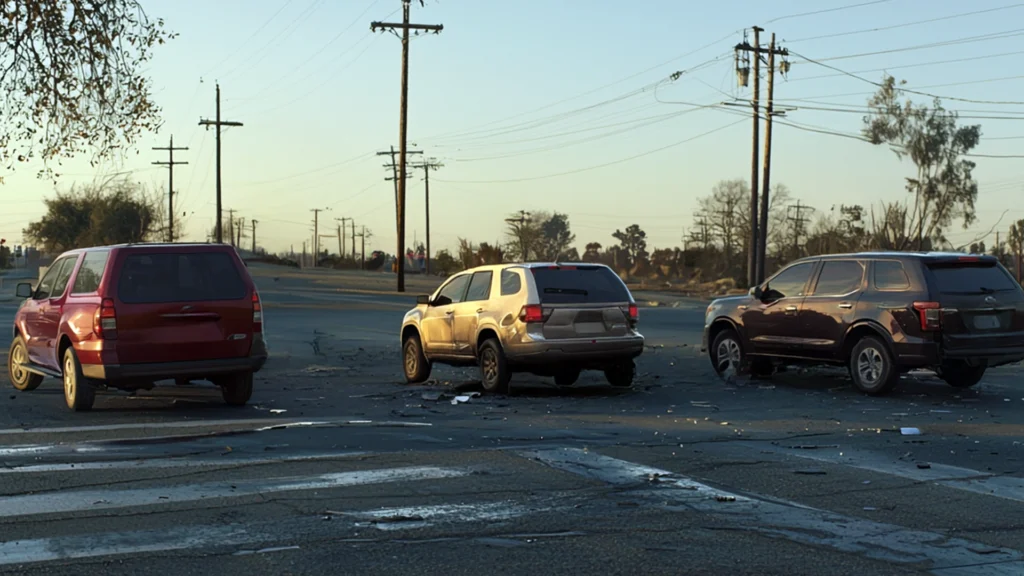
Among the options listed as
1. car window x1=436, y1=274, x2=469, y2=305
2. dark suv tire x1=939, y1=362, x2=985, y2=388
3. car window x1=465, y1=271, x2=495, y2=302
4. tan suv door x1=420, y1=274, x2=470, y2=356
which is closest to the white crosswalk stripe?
A: car window x1=465, y1=271, x2=495, y2=302

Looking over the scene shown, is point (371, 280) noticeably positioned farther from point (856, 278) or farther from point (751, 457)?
point (751, 457)

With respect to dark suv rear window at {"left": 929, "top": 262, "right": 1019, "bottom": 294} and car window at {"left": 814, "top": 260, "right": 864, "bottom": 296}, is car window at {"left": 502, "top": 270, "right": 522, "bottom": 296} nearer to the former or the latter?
car window at {"left": 814, "top": 260, "right": 864, "bottom": 296}

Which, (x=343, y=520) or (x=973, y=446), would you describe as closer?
(x=343, y=520)

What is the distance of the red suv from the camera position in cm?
1229

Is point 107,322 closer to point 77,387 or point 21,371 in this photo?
point 77,387

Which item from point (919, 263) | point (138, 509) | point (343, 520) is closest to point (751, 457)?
point (343, 520)

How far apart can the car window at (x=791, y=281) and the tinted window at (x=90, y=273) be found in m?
8.73

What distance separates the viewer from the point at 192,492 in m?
7.63

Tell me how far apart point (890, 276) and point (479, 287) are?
17.3ft

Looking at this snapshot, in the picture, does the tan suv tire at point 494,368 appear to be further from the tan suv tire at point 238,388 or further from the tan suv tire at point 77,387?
the tan suv tire at point 77,387

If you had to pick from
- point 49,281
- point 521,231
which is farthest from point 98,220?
point 49,281

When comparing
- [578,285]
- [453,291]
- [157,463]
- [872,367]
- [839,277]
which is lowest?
[157,463]

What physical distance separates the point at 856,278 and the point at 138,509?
10.3 meters

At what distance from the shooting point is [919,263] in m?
14.0
